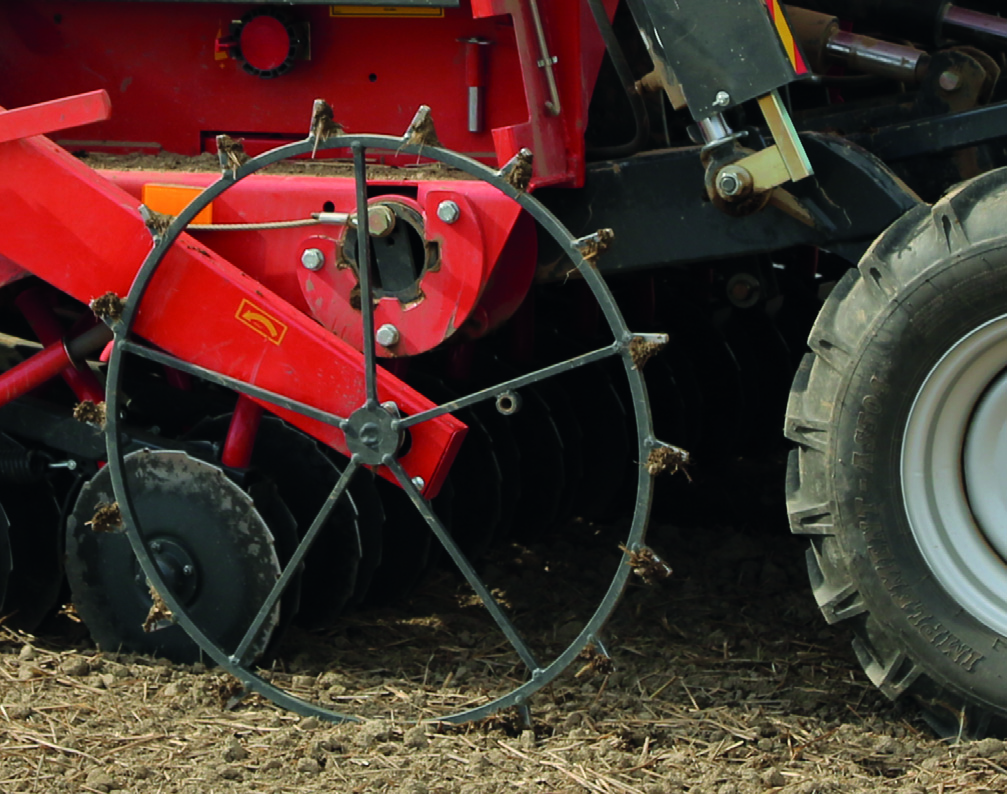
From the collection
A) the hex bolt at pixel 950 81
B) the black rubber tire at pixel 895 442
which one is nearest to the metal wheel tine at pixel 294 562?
the black rubber tire at pixel 895 442

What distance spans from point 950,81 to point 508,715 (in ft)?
5.83

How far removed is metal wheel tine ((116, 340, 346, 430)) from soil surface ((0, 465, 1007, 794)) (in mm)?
639

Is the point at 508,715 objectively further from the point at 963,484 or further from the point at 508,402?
the point at 963,484

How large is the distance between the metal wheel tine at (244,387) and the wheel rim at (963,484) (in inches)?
46.1

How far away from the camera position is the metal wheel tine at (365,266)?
2.65 metres

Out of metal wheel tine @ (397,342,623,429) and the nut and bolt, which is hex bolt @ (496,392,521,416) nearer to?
metal wheel tine @ (397,342,623,429)

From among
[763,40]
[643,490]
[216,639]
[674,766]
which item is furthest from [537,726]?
[763,40]

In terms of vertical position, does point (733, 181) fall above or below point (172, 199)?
above

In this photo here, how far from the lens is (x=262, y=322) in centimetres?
289

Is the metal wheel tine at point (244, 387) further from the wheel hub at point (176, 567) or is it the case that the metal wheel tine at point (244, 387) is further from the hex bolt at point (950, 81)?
the hex bolt at point (950, 81)

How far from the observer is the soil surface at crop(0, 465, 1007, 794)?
257 centimetres

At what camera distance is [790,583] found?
146 inches

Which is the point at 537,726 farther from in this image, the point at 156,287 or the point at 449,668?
Answer: the point at 156,287

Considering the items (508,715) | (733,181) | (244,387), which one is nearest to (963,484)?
(733,181)
